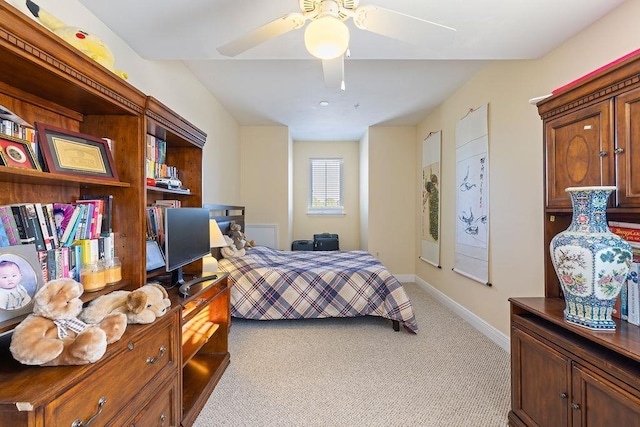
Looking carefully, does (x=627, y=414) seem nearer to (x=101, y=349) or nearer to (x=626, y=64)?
(x=626, y=64)

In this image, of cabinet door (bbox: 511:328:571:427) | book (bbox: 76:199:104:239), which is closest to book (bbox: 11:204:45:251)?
book (bbox: 76:199:104:239)

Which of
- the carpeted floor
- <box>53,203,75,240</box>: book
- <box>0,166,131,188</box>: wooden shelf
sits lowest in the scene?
the carpeted floor

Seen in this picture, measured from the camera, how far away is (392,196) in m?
4.76

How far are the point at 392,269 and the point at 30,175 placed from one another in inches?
178

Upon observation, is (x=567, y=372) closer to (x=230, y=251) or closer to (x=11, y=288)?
(x=11, y=288)

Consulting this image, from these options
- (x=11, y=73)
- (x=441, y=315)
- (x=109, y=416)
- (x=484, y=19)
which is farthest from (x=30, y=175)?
(x=441, y=315)

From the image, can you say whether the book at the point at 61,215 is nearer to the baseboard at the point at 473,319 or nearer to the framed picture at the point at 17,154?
the framed picture at the point at 17,154

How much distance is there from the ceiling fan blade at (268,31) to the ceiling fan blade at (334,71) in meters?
0.21

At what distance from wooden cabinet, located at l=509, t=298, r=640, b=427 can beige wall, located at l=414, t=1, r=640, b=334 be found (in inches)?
34.6

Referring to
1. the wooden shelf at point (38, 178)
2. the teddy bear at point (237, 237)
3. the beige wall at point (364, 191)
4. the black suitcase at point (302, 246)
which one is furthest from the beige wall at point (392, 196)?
the wooden shelf at point (38, 178)

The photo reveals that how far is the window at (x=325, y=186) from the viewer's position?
5652 mm

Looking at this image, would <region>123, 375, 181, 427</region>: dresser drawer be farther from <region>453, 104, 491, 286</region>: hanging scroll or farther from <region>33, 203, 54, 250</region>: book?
<region>453, 104, 491, 286</region>: hanging scroll

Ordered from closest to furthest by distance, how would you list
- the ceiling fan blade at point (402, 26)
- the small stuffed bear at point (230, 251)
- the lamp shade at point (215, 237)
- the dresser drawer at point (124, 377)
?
the dresser drawer at point (124, 377) → the ceiling fan blade at point (402, 26) → the lamp shade at point (215, 237) → the small stuffed bear at point (230, 251)

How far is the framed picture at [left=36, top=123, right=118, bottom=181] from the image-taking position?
1128 mm
